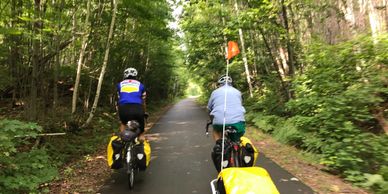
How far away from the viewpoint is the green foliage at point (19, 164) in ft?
17.0

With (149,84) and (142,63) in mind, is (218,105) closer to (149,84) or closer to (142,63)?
(142,63)

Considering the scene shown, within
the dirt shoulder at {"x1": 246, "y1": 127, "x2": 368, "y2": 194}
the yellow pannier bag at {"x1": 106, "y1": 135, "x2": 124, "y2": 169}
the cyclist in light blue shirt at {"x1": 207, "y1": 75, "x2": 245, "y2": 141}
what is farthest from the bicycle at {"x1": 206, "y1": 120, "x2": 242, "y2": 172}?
the yellow pannier bag at {"x1": 106, "y1": 135, "x2": 124, "y2": 169}

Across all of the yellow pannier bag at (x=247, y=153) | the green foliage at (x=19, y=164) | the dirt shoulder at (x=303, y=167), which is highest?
the green foliage at (x=19, y=164)

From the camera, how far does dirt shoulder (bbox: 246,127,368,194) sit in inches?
257

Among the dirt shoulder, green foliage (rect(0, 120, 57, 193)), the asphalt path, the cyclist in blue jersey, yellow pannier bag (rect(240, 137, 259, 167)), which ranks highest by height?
the cyclist in blue jersey

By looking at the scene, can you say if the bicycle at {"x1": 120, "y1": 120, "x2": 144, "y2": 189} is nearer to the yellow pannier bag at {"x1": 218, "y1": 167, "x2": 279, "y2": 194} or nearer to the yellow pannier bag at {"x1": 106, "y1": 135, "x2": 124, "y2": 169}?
the yellow pannier bag at {"x1": 106, "y1": 135, "x2": 124, "y2": 169}

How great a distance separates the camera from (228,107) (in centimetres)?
615

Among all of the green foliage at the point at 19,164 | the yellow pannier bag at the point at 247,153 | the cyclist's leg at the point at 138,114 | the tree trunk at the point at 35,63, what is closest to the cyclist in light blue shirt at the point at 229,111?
the yellow pannier bag at the point at 247,153

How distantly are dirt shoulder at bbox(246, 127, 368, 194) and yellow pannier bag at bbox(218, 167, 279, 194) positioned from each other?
241 centimetres

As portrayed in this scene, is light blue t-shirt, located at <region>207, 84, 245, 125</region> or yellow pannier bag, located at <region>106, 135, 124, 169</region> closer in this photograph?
light blue t-shirt, located at <region>207, 84, 245, 125</region>

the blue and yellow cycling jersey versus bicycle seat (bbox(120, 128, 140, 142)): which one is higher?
the blue and yellow cycling jersey

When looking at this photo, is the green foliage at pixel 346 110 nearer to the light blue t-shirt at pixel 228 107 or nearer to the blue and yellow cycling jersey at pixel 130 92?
the light blue t-shirt at pixel 228 107

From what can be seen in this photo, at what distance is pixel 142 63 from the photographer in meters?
25.5

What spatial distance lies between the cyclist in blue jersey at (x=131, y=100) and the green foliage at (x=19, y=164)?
1.74m
